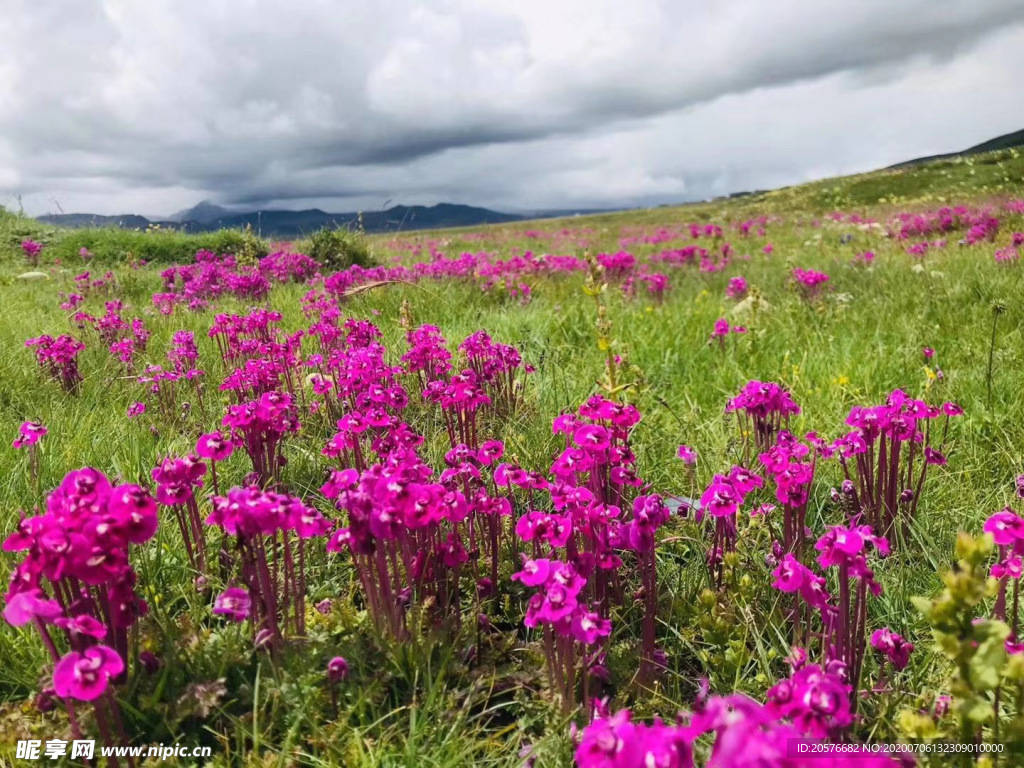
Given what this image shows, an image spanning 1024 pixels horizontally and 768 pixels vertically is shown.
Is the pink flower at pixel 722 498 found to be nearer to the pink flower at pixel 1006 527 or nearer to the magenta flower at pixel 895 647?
the magenta flower at pixel 895 647

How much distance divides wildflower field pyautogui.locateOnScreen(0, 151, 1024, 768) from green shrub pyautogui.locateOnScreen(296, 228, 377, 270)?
7623 millimetres

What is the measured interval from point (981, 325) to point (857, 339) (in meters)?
1.13

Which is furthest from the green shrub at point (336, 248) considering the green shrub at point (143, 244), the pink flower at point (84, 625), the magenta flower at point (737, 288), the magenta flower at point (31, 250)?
the pink flower at point (84, 625)

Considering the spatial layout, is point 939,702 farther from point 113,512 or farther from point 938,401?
point 938,401

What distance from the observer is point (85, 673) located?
1709 mm

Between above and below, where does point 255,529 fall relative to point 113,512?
below

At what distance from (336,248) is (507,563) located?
11.1 m

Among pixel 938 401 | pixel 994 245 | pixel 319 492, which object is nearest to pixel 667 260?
pixel 994 245

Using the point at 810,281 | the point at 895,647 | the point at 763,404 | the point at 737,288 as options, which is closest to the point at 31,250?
the point at 737,288

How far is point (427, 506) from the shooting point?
209 cm

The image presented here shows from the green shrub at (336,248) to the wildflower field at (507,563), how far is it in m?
7.62

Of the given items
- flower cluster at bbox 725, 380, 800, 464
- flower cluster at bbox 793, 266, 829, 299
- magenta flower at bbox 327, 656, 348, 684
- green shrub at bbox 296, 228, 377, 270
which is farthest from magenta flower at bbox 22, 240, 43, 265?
flower cluster at bbox 725, 380, 800, 464

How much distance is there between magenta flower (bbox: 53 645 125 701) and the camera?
5.54ft

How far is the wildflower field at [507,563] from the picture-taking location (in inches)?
70.3
